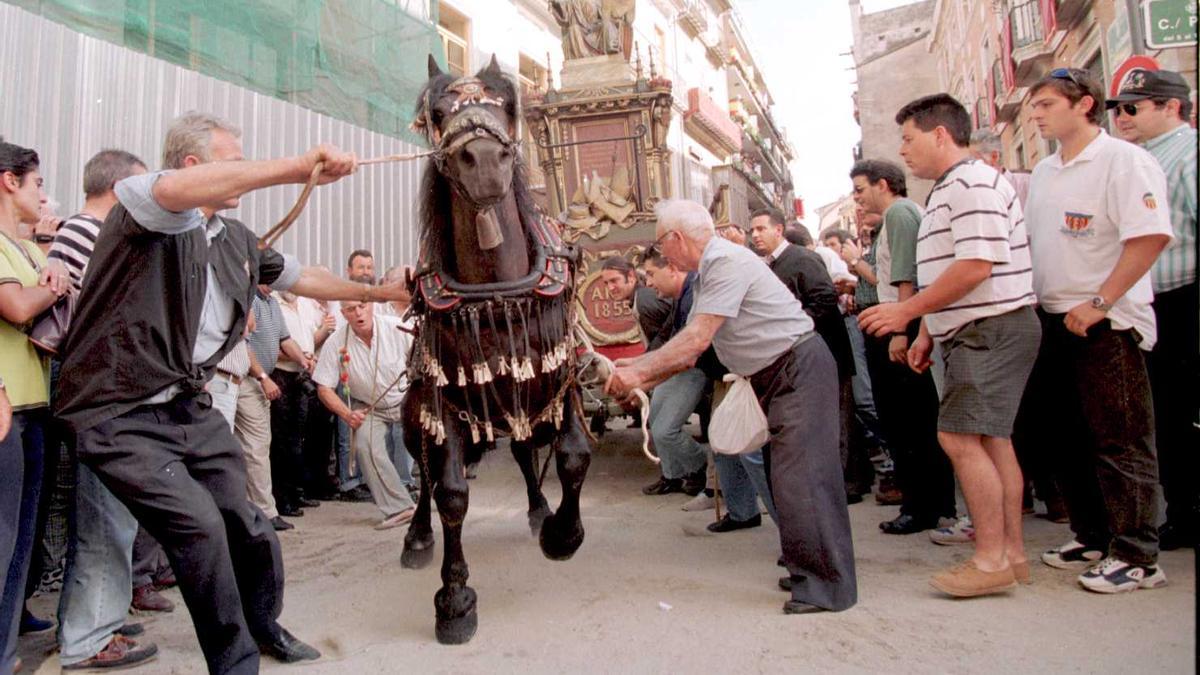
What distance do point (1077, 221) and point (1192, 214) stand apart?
68 centimetres

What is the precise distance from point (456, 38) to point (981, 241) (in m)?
12.4

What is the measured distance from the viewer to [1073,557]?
327 centimetres

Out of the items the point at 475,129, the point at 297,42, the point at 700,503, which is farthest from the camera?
the point at 297,42

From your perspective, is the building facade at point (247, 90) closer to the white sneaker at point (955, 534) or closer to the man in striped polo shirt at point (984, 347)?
the man in striped polo shirt at point (984, 347)

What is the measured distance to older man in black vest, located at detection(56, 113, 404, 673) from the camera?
6.90ft

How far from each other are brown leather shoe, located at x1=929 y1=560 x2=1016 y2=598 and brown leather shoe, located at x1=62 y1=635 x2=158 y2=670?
2970 mm

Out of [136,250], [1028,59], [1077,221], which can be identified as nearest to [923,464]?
[1077,221]

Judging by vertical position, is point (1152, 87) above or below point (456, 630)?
above

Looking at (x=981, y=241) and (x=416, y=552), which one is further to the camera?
(x=416, y=552)

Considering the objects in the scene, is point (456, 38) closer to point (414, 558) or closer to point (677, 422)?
point (677, 422)

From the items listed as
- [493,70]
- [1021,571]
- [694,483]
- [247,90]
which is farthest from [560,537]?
[247,90]

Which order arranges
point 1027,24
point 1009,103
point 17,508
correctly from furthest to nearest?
point 1009,103
point 1027,24
point 17,508

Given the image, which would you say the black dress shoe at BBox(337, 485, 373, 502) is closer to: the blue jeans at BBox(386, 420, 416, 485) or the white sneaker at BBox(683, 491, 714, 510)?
the blue jeans at BBox(386, 420, 416, 485)

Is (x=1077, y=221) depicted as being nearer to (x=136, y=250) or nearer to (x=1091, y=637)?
(x=1091, y=637)
